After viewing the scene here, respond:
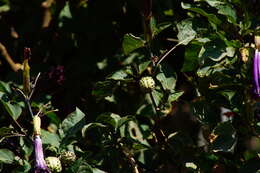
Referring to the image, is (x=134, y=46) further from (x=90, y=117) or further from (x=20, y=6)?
(x=20, y=6)

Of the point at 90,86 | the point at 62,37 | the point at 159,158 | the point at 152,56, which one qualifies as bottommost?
the point at 159,158

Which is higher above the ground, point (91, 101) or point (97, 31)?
point (97, 31)

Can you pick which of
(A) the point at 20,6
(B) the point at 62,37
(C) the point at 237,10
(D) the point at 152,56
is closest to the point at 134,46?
(D) the point at 152,56

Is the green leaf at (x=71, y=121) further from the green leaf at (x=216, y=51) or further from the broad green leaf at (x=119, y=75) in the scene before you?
the green leaf at (x=216, y=51)

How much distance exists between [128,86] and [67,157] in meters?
0.65

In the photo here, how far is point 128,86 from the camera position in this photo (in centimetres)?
205

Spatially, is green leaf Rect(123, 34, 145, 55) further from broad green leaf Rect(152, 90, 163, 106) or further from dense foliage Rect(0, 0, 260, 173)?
broad green leaf Rect(152, 90, 163, 106)

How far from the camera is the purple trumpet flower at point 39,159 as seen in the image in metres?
1.37

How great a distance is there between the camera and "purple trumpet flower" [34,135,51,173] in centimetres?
137

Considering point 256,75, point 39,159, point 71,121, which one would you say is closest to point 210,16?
point 256,75

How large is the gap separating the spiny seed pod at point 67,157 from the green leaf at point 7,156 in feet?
0.47

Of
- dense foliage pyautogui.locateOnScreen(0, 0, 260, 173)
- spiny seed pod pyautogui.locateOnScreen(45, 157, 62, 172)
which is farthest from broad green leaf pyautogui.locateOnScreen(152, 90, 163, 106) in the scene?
spiny seed pod pyautogui.locateOnScreen(45, 157, 62, 172)

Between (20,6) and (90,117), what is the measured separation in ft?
1.71

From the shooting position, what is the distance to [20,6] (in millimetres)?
2107
